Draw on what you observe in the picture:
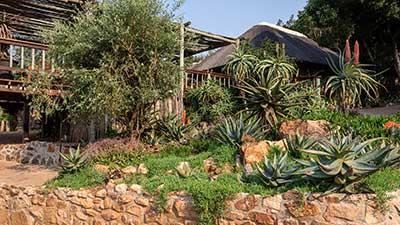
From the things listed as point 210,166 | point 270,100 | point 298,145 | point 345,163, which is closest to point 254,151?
point 298,145

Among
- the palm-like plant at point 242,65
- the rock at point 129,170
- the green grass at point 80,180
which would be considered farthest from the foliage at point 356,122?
the green grass at point 80,180

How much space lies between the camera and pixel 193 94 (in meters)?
14.2

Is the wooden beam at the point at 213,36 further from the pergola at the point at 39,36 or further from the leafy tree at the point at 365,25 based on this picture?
the leafy tree at the point at 365,25

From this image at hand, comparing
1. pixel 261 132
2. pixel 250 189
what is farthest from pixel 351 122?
pixel 250 189

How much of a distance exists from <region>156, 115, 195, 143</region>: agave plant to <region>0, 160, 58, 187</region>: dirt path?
9.72ft

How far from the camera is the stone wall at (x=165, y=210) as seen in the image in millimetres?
5887

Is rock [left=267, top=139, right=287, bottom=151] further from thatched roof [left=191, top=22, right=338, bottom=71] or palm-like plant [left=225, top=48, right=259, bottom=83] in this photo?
thatched roof [left=191, top=22, right=338, bottom=71]

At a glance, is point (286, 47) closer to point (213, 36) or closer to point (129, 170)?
point (213, 36)

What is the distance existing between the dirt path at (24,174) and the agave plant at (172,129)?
117 inches

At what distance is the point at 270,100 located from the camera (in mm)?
9602

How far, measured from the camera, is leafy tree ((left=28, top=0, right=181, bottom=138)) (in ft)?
33.4

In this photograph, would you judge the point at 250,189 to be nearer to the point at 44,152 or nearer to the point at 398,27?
the point at 44,152

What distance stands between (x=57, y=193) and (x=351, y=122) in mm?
6497

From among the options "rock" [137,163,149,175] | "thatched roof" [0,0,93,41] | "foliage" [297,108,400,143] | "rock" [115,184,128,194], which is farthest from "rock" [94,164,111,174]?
"thatched roof" [0,0,93,41]
